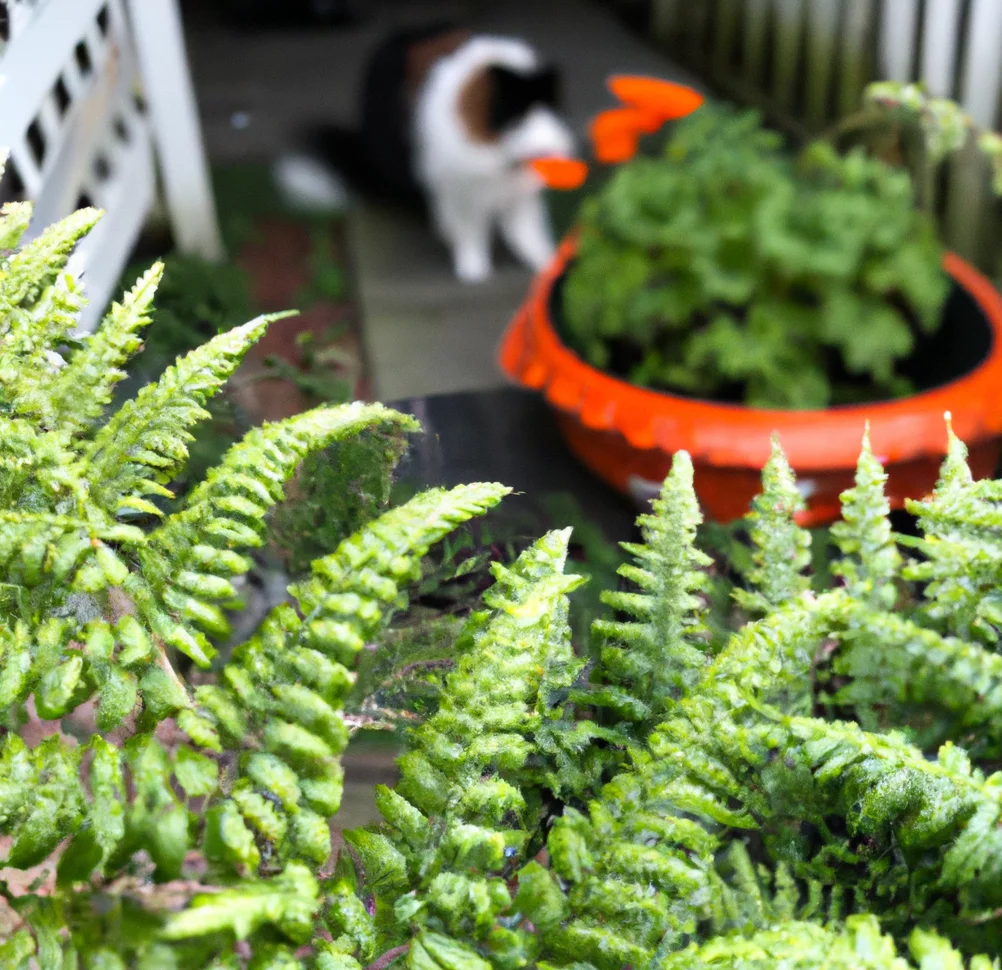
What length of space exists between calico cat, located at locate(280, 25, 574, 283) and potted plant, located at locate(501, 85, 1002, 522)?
28.8 inches

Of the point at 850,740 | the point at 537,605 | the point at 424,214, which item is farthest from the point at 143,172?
the point at 850,740

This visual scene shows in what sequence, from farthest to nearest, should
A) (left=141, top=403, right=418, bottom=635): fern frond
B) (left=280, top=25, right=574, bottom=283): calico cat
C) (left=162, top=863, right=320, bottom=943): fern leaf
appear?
1. (left=280, top=25, right=574, bottom=283): calico cat
2. (left=141, top=403, right=418, bottom=635): fern frond
3. (left=162, top=863, right=320, bottom=943): fern leaf

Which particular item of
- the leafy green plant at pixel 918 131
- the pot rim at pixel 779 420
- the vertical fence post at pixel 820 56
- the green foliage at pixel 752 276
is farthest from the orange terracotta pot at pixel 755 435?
the vertical fence post at pixel 820 56

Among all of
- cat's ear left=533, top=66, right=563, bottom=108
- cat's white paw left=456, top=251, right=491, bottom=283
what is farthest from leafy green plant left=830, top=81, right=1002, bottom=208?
cat's white paw left=456, top=251, right=491, bottom=283

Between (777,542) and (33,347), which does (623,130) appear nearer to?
(777,542)

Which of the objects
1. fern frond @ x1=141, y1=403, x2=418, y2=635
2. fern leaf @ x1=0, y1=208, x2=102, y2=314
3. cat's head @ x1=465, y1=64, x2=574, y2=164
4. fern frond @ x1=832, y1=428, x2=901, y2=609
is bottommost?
cat's head @ x1=465, y1=64, x2=574, y2=164

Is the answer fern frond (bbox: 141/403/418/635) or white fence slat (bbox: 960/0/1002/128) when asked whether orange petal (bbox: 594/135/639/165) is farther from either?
fern frond (bbox: 141/403/418/635)

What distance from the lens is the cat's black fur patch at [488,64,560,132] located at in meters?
2.17

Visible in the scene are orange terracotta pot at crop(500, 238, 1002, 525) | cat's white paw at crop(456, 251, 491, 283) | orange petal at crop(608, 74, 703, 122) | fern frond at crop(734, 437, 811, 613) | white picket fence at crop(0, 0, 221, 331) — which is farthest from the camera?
cat's white paw at crop(456, 251, 491, 283)

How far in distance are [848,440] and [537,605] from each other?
0.81 m

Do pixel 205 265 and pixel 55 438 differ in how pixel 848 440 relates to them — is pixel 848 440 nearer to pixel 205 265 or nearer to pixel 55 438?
pixel 205 265

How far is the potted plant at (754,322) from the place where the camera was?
4.00 feet

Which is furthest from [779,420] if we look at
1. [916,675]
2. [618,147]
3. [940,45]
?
[940,45]

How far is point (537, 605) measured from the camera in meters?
0.49
